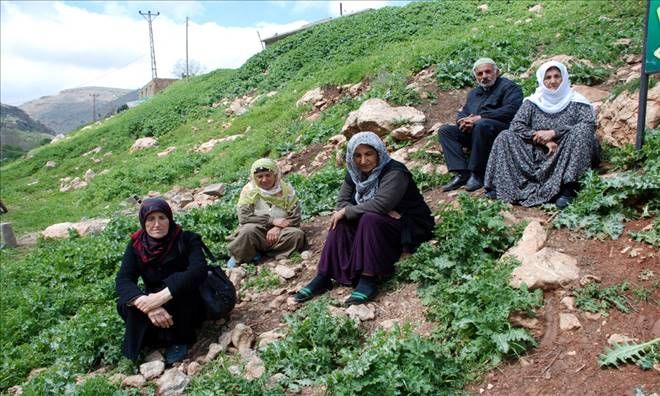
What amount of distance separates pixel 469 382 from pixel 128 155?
51.6ft

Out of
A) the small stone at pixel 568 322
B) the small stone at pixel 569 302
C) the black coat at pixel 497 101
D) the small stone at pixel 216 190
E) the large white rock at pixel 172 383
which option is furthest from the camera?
the small stone at pixel 216 190

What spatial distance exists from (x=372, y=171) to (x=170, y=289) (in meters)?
1.88

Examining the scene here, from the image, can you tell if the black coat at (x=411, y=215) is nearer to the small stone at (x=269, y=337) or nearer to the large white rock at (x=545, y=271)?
the large white rock at (x=545, y=271)

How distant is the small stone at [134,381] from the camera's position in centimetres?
378

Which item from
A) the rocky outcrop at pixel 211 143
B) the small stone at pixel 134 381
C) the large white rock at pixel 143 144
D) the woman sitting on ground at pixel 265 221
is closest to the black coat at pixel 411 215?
the woman sitting on ground at pixel 265 221

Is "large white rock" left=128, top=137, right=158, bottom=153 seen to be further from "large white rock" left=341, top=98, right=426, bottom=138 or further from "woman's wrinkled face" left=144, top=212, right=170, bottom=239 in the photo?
"woman's wrinkled face" left=144, top=212, right=170, bottom=239

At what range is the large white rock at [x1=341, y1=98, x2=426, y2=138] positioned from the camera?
7.86m

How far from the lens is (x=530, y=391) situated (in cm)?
278

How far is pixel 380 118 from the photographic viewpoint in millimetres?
7949

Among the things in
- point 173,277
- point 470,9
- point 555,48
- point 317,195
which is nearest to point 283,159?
point 317,195

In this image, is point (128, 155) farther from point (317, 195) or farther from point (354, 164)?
point (354, 164)

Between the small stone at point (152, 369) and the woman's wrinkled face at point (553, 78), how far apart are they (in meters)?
4.20

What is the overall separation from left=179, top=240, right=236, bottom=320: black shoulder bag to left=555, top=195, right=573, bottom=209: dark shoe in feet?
9.29

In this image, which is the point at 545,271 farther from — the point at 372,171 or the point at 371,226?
the point at 372,171
